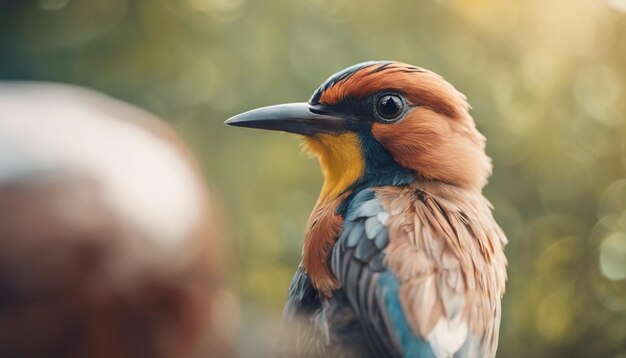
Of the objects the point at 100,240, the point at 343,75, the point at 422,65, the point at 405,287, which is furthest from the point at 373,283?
the point at 422,65

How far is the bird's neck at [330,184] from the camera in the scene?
1.66 meters

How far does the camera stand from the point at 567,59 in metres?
4.92

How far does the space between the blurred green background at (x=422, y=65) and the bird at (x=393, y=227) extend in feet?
7.97

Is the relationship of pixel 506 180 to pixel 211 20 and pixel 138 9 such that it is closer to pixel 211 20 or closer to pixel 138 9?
pixel 211 20

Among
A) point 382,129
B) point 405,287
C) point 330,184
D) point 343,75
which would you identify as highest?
point 343,75

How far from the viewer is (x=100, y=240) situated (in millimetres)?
558

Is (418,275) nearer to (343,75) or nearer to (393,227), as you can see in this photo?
(393,227)

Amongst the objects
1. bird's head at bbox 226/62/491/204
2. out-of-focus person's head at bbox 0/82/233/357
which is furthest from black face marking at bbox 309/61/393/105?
out-of-focus person's head at bbox 0/82/233/357

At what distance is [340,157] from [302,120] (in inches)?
4.9

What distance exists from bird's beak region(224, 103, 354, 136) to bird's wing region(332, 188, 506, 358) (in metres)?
0.19

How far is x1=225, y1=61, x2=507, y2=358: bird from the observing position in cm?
148

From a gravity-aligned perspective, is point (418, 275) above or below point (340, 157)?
below

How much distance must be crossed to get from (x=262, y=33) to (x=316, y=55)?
50 cm

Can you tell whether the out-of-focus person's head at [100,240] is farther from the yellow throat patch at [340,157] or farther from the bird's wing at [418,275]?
the yellow throat patch at [340,157]
